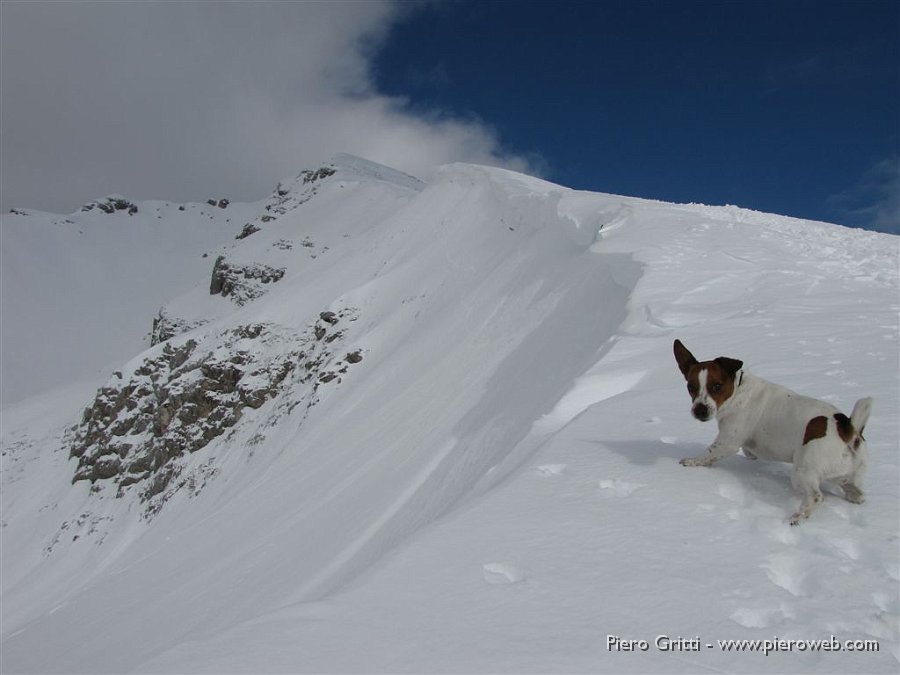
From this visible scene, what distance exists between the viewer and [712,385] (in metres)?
3.93

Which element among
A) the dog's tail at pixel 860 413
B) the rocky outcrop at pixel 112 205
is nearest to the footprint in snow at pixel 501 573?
the dog's tail at pixel 860 413

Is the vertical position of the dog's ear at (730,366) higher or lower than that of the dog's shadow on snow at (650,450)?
higher

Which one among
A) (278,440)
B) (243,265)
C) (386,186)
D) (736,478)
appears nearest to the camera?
(736,478)

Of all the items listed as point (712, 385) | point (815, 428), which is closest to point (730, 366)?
point (712, 385)

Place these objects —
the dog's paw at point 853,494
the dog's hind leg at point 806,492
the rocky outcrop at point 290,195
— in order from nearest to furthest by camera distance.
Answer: the dog's hind leg at point 806,492
the dog's paw at point 853,494
the rocky outcrop at point 290,195

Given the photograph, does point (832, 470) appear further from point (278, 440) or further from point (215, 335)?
point (215, 335)

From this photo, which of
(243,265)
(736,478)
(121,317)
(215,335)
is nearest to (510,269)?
(736,478)

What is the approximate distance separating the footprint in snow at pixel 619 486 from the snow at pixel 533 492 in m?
0.02

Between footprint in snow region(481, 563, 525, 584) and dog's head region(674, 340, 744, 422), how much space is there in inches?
65.0

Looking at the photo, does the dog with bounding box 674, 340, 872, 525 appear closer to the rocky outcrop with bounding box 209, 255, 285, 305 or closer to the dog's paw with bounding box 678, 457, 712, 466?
the dog's paw with bounding box 678, 457, 712, 466

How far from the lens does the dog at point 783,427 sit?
11.4ft

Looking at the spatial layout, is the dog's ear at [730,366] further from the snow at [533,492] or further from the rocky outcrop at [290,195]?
the rocky outcrop at [290,195]

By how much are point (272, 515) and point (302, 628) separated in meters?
12.8

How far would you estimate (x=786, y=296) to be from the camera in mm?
9883
